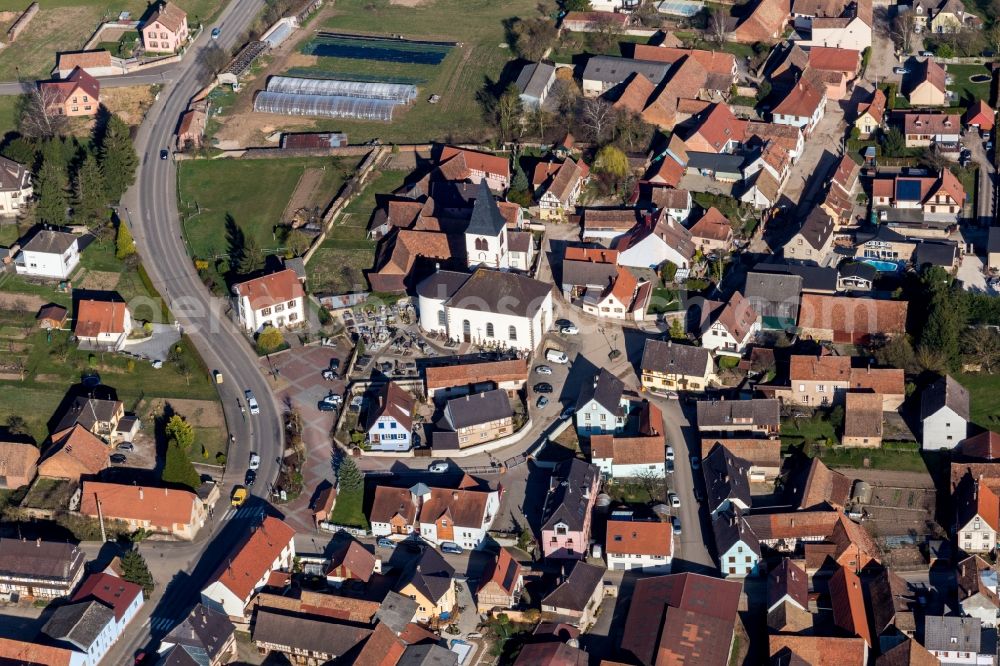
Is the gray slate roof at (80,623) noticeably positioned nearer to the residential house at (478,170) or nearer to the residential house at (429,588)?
the residential house at (429,588)

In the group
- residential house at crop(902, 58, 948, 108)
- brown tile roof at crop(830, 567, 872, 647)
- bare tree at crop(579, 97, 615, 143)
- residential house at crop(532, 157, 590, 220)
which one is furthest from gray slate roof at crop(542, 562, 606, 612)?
residential house at crop(902, 58, 948, 108)

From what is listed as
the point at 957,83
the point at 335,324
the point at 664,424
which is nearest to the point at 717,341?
the point at 664,424

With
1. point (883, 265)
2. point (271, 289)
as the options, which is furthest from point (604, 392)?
point (883, 265)

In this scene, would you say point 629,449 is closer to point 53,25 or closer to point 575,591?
point 575,591

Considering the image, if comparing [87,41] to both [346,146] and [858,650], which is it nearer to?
[346,146]

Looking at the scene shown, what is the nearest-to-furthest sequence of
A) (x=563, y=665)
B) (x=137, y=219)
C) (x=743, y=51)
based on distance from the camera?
(x=563, y=665) < (x=137, y=219) < (x=743, y=51)

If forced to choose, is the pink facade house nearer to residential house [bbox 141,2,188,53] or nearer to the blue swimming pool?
the blue swimming pool

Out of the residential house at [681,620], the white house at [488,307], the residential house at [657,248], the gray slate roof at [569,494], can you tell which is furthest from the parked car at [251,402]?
the residential house at [657,248]
